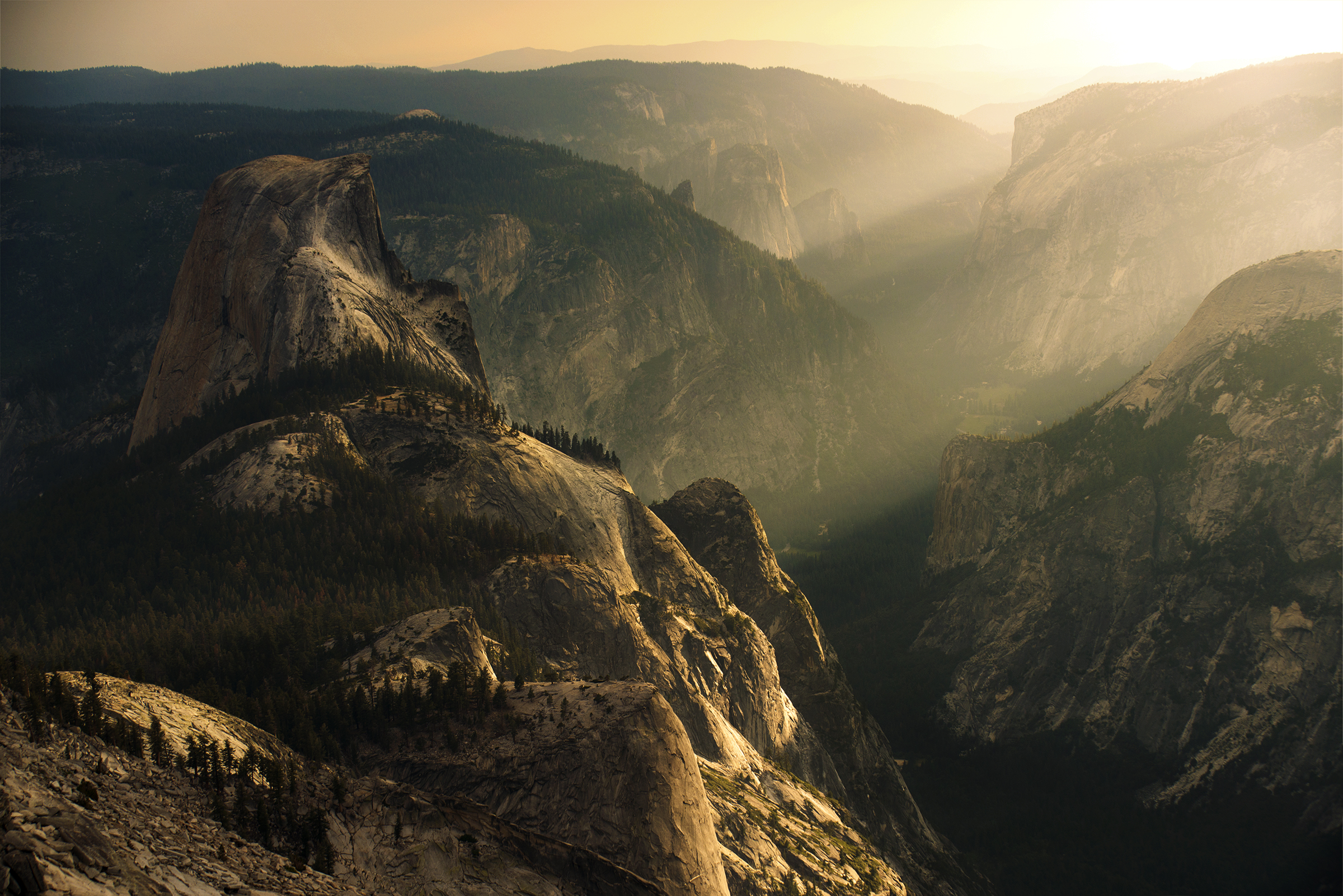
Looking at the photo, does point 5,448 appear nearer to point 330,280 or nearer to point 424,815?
point 330,280

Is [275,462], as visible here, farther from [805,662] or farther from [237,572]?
[805,662]

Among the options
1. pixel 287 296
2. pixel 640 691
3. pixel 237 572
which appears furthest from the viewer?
pixel 287 296

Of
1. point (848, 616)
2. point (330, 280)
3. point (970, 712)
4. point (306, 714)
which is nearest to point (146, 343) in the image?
point (330, 280)

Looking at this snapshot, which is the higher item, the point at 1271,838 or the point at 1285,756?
the point at 1285,756

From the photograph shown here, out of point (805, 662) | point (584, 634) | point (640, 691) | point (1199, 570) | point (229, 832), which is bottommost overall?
point (805, 662)

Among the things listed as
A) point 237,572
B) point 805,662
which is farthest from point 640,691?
point 805,662

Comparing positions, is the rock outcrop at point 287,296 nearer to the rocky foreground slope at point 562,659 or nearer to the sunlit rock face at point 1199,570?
the rocky foreground slope at point 562,659
